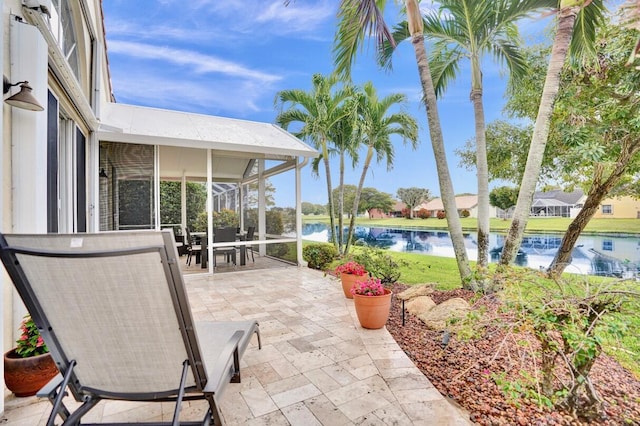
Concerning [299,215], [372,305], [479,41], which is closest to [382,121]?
[479,41]

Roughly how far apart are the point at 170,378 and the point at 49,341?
691mm

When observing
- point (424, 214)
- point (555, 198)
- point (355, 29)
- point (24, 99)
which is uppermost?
point (355, 29)

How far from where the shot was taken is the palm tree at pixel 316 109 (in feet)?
32.1

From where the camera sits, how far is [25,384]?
2461 millimetres

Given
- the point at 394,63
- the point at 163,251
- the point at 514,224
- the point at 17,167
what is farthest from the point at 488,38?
the point at 17,167

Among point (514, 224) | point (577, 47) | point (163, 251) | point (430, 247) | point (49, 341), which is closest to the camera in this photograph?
point (163, 251)

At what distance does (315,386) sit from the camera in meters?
2.61

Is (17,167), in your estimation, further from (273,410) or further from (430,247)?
(430,247)

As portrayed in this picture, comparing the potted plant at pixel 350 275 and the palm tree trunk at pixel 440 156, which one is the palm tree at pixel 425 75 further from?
the potted plant at pixel 350 275

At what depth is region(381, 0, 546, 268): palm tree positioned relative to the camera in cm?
542

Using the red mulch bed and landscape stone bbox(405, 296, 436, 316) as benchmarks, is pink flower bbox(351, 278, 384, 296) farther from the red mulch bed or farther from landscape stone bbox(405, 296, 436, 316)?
landscape stone bbox(405, 296, 436, 316)

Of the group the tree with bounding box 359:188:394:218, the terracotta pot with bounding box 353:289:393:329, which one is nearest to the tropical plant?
the terracotta pot with bounding box 353:289:393:329

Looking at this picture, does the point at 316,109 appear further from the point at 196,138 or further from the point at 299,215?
the point at 196,138

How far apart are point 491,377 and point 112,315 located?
3.05m
